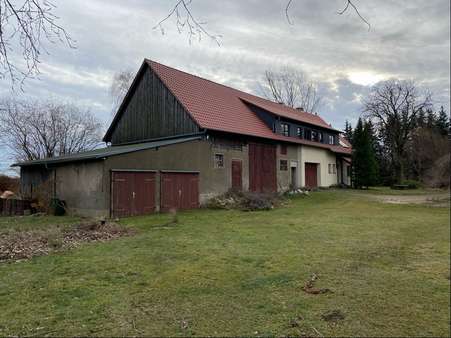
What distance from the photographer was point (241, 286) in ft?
16.9

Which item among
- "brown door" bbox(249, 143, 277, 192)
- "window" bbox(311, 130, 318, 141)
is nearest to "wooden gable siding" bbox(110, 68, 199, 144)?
"brown door" bbox(249, 143, 277, 192)

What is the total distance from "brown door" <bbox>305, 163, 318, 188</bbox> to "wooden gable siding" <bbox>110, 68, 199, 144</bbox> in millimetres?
12209

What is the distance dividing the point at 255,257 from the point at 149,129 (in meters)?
15.6

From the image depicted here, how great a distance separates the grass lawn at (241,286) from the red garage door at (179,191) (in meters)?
7.19

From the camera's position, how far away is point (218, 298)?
4.68m

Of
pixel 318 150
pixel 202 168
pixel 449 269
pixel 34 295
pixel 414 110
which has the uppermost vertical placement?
pixel 414 110

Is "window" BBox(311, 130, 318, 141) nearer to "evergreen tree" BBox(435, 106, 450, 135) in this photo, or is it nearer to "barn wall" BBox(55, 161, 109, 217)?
"evergreen tree" BBox(435, 106, 450, 135)

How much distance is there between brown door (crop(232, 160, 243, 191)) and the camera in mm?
20200

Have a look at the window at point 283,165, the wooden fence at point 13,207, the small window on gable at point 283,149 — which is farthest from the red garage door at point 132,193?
the small window on gable at point 283,149

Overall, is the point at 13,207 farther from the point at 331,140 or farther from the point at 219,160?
the point at 331,140

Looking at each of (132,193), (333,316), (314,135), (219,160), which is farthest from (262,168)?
(333,316)

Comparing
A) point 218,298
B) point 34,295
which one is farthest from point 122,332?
point 34,295

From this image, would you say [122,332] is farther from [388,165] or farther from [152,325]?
[388,165]

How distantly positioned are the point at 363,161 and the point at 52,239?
86.0 feet
